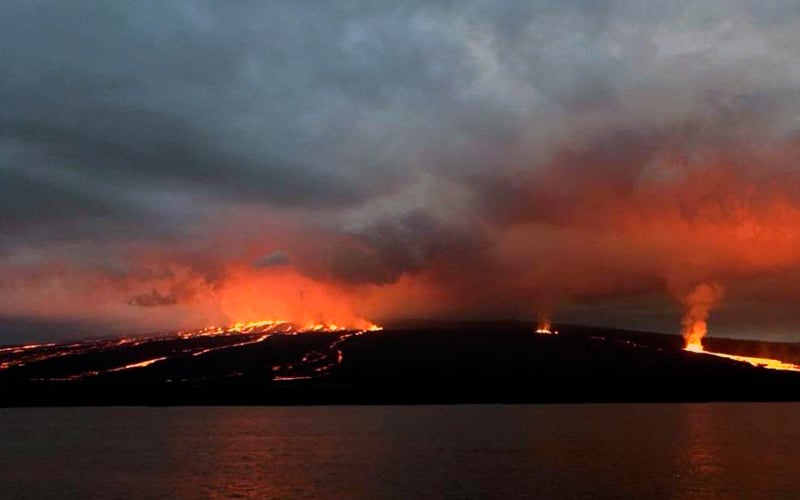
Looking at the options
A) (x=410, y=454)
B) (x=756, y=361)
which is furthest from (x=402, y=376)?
(x=410, y=454)

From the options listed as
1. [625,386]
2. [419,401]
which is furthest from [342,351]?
[625,386]

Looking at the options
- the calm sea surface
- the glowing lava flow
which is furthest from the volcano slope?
the calm sea surface

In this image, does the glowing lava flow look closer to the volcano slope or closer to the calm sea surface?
the volcano slope

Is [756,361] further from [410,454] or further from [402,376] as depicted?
[410,454]

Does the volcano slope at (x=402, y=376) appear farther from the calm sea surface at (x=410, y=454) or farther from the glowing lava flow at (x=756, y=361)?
the calm sea surface at (x=410, y=454)

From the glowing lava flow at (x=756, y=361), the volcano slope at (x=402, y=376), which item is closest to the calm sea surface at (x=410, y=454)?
the volcano slope at (x=402, y=376)

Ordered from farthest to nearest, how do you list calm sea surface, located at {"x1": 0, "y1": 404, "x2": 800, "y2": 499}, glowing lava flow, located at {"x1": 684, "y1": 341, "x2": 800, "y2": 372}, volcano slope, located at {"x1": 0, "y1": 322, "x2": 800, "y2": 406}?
glowing lava flow, located at {"x1": 684, "y1": 341, "x2": 800, "y2": 372} < volcano slope, located at {"x1": 0, "y1": 322, "x2": 800, "y2": 406} < calm sea surface, located at {"x1": 0, "y1": 404, "x2": 800, "y2": 499}
